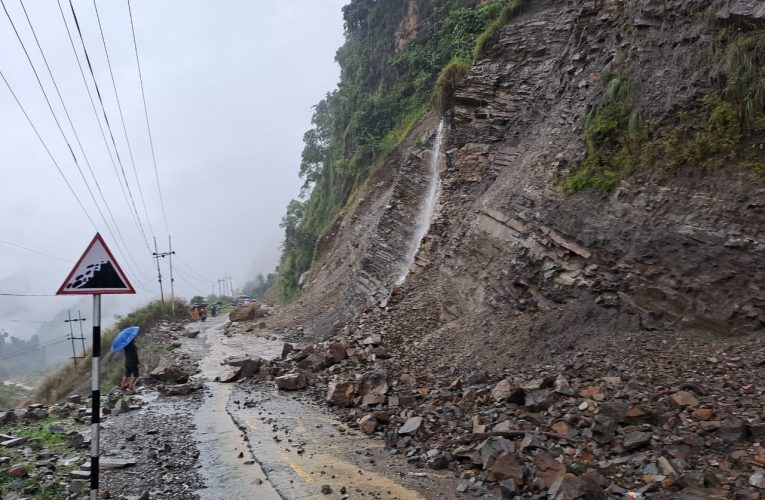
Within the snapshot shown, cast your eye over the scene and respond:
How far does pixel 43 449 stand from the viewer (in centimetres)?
729

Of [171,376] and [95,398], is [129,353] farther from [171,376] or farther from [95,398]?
[95,398]

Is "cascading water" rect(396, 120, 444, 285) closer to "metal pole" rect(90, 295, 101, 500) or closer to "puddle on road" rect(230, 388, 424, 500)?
"puddle on road" rect(230, 388, 424, 500)

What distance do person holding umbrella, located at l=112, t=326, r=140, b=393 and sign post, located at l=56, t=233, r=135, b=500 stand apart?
7293mm

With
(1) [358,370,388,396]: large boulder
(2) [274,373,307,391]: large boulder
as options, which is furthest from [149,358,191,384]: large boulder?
(1) [358,370,388,396]: large boulder

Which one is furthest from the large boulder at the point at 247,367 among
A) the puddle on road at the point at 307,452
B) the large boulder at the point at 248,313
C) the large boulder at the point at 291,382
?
the large boulder at the point at 248,313

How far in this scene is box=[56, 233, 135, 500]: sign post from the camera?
516cm

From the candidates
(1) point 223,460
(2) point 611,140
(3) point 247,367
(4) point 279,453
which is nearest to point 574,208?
(2) point 611,140

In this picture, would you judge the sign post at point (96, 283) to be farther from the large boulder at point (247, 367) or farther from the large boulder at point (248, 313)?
the large boulder at point (248, 313)

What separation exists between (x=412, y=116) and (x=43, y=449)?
75.0 feet

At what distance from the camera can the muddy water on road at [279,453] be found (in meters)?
5.84

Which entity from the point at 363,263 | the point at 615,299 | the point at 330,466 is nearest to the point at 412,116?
the point at 363,263

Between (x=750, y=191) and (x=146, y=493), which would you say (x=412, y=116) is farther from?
(x=146, y=493)

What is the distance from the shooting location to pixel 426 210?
57.9 feet

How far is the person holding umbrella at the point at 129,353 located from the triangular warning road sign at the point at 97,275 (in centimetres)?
735
